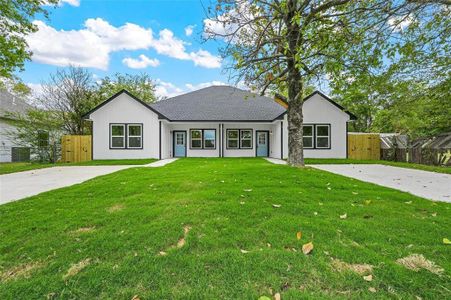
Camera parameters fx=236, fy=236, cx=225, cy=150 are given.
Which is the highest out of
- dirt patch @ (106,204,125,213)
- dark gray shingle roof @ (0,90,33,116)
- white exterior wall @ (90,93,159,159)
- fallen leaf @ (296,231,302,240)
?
dark gray shingle roof @ (0,90,33,116)

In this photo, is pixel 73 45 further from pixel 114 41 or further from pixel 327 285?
pixel 327 285

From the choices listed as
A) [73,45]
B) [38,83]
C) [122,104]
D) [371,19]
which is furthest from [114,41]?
[371,19]

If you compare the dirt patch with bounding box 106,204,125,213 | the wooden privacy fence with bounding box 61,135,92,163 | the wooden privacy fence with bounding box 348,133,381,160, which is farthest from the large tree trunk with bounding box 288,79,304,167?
the wooden privacy fence with bounding box 61,135,92,163

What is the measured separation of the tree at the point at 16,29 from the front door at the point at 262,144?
593 inches

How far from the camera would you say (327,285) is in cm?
206

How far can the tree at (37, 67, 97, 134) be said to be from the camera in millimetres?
20141

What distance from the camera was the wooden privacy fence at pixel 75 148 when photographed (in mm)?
16094

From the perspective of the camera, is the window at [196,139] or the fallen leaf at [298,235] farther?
the window at [196,139]

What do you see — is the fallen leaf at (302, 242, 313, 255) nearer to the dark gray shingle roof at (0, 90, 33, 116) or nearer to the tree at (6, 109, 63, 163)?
the tree at (6, 109, 63, 163)

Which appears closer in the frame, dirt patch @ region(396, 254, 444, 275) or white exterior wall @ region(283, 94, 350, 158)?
dirt patch @ region(396, 254, 444, 275)

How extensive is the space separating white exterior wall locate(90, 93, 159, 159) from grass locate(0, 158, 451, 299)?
11.6m

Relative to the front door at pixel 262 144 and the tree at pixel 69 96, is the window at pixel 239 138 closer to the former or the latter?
the front door at pixel 262 144

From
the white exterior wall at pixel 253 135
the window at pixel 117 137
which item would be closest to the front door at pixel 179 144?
the white exterior wall at pixel 253 135

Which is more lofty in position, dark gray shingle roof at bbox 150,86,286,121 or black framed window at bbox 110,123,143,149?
dark gray shingle roof at bbox 150,86,286,121
